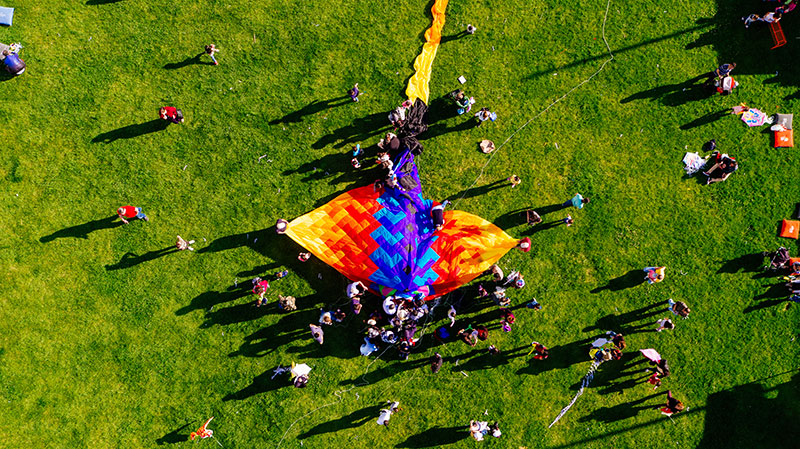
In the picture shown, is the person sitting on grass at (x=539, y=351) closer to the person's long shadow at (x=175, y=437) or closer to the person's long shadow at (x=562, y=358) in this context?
the person's long shadow at (x=562, y=358)

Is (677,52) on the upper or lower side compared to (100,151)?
upper

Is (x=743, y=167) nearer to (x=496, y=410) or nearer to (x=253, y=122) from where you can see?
(x=496, y=410)

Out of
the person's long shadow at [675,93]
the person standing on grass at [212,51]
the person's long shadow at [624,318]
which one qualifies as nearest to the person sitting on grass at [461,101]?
the person's long shadow at [675,93]

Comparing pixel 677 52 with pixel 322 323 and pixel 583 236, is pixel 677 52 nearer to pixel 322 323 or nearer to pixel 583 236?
pixel 583 236

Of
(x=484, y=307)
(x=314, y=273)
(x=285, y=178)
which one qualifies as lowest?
(x=484, y=307)

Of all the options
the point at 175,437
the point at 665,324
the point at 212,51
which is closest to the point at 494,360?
the point at 665,324

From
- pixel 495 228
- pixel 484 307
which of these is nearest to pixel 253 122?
pixel 495 228

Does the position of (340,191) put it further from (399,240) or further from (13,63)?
(13,63)

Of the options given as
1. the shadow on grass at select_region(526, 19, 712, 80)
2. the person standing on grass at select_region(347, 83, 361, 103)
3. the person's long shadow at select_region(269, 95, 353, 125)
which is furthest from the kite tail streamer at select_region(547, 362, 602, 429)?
the person's long shadow at select_region(269, 95, 353, 125)
